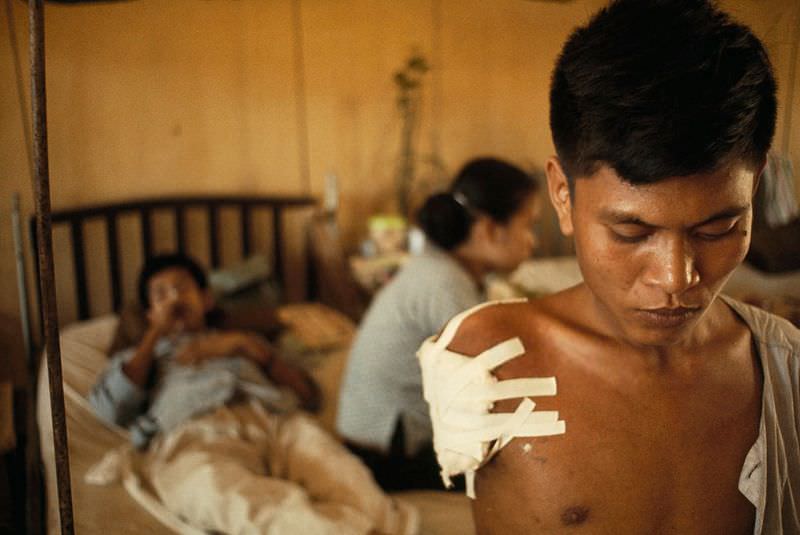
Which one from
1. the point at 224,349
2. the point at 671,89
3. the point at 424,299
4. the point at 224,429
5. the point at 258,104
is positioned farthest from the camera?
the point at 258,104

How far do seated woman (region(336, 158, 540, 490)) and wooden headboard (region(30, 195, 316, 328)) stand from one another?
1.65m

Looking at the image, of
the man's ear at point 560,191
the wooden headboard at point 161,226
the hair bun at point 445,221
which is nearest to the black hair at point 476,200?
the hair bun at point 445,221

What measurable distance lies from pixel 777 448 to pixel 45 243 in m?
0.86

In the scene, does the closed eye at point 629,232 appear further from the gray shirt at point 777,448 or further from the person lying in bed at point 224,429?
the person lying in bed at point 224,429

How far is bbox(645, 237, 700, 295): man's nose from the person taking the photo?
70 cm

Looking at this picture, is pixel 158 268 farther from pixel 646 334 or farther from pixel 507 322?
pixel 646 334

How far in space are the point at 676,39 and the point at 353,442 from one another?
1436 mm

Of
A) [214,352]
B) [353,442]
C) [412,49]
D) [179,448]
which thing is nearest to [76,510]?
[179,448]

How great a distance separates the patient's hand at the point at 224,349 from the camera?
83.6 inches

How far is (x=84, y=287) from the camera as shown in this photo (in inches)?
115

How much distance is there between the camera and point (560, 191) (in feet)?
2.70

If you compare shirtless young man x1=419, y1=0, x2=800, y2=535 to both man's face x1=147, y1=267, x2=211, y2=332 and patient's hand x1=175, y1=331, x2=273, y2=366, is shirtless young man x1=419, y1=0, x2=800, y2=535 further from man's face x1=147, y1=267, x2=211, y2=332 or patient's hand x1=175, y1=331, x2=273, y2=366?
man's face x1=147, y1=267, x2=211, y2=332

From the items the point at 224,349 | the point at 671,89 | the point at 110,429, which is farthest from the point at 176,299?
the point at 671,89

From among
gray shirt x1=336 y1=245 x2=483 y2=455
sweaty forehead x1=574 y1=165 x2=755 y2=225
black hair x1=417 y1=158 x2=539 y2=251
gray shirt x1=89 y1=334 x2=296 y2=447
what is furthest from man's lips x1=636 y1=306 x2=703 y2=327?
gray shirt x1=89 y1=334 x2=296 y2=447
